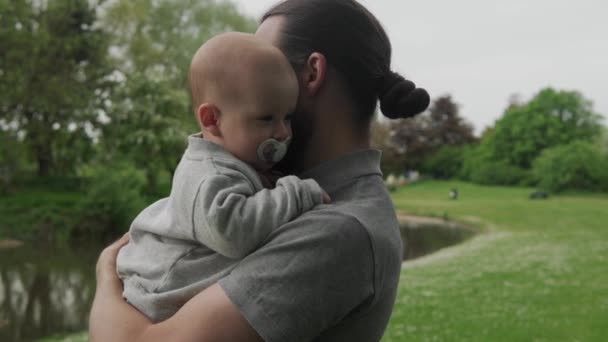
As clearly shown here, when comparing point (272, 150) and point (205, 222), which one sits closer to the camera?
point (205, 222)

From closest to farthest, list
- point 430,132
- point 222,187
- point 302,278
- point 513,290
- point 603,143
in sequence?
point 302,278 → point 222,187 → point 513,290 → point 603,143 → point 430,132

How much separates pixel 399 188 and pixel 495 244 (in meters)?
29.1

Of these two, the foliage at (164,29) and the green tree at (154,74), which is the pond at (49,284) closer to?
the green tree at (154,74)

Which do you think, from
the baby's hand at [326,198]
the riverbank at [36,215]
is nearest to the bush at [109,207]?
the riverbank at [36,215]

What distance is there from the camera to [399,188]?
152 feet

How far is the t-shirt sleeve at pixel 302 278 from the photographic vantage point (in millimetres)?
1285

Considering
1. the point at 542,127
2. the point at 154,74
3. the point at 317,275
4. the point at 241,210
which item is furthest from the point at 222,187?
the point at 542,127

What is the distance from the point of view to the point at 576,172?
125 feet

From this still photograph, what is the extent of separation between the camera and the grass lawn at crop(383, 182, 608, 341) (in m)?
6.84

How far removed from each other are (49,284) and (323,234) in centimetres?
1438

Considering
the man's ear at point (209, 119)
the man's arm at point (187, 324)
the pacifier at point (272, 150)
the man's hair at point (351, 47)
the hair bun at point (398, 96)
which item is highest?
the man's hair at point (351, 47)

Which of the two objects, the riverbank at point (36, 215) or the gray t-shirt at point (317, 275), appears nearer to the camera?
the gray t-shirt at point (317, 275)

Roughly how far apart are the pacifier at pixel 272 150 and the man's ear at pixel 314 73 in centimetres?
15

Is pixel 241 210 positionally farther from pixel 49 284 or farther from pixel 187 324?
pixel 49 284
